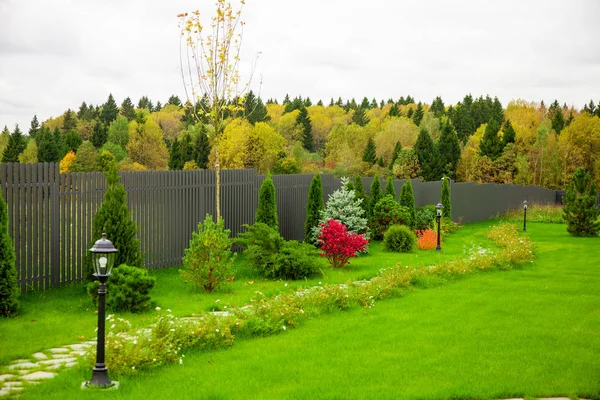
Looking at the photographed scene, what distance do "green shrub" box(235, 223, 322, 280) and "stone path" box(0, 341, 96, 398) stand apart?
5586 mm

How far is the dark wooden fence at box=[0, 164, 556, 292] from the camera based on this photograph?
10.3 meters

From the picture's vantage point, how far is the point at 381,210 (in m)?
21.6

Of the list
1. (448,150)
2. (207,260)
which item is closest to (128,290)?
(207,260)

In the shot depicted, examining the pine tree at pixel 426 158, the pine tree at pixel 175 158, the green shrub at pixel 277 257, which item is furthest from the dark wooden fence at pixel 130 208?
the pine tree at pixel 175 158

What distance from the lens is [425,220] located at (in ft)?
78.5

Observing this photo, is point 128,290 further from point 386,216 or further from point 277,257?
point 386,216

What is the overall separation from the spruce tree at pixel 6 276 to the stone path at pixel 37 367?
1.95 meters

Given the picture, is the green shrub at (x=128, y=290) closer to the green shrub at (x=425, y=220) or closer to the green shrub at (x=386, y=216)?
the green shrub at (x=386, y=216)

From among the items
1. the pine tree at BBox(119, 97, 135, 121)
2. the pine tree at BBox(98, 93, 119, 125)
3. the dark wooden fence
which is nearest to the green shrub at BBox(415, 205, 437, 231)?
the dark wooden fence

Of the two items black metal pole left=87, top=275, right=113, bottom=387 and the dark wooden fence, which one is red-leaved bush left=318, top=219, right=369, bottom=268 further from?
black metal pole left=87, top=275, right=113, bottom=387

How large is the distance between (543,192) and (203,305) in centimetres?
3687

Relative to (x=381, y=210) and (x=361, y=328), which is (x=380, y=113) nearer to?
(x=381, y=210)

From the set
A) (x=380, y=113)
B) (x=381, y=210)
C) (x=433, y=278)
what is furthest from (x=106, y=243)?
(x=380, y=113)

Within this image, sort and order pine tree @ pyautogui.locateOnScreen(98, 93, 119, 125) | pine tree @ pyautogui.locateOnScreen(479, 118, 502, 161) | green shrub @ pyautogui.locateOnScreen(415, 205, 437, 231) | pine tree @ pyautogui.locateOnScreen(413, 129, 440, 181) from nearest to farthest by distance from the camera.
Result: green shrub @ pyautogui.locateOnScreen(415, 205, 437, 231) < pine tree @ pyautogui.locateOnScreen(413, 129, 440, 181) < pine tree @ pyautogui.locateOnScreen(479, 118, 502, 161) < pine tree @ pyautogui.locateOnScreen(98, 93, 119, 125)
